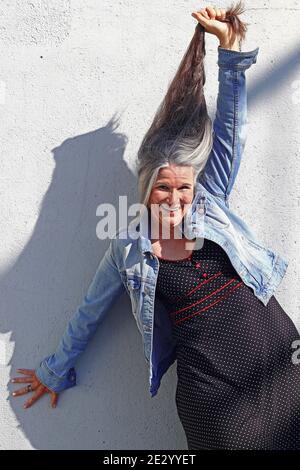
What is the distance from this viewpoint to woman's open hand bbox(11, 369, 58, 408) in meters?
2.02

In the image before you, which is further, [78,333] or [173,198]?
[78,333]

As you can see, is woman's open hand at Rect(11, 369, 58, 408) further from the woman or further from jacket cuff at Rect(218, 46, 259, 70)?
jacket cuff at Rect(218, 46, 259, 70)

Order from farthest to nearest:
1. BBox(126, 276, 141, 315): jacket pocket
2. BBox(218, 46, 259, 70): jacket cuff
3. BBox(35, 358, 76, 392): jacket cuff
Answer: BBox(35, 358, 76, 392): jacket cuff, BBox(126, 276, 141, 315): jacket pocket, BBox(218, 46, 259, 70): jacket cuff

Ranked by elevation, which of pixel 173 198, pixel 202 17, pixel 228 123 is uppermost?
pixel 202 17

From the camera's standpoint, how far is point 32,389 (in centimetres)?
203

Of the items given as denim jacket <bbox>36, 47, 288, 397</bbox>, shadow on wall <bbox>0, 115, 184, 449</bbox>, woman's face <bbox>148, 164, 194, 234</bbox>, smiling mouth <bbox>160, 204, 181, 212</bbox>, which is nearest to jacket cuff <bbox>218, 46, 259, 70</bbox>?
denim jacket <bbox>36, 47, 288, 397</bbox>

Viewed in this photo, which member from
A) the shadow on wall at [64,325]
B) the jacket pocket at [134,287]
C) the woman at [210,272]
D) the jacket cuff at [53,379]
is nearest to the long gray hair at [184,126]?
the woman at [210,272]

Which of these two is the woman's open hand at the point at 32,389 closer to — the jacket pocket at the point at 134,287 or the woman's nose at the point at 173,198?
the jacket pocket at the point at 134,287

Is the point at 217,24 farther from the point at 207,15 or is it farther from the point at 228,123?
the point at 228,123

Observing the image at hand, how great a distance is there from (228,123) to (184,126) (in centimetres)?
12

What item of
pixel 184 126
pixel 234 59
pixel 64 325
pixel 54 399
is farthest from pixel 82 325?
pixel 234 59

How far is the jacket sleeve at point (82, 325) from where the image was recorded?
185 cm

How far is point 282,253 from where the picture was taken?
6.52 ft
